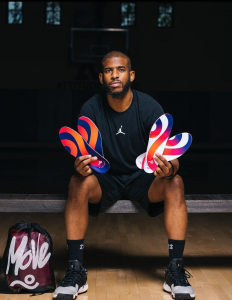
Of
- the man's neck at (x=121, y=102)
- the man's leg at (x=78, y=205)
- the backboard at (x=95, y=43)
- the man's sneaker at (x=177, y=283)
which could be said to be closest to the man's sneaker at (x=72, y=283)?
the man's leg at (x=78, y=205)

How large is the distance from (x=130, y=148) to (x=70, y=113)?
1083 centimetres

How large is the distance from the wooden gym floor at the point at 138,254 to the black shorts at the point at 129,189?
0.38 m

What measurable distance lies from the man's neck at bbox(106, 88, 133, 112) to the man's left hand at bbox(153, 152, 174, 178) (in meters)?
0.42

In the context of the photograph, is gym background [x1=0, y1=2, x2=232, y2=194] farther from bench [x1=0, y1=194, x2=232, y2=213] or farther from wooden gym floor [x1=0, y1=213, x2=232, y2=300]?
bench [x1=0, y1=194, x2=232, y2=213]

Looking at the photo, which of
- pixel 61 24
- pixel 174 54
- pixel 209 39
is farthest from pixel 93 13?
pixel 209 39

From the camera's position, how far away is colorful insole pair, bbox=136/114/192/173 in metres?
2.06

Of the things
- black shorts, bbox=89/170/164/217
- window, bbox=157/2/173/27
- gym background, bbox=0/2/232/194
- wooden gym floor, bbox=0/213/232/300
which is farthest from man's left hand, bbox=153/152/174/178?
window, bbox=157/2/173/27

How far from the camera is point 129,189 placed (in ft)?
7.48

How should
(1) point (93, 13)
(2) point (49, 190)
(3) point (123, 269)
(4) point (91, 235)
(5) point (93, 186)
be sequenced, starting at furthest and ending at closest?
(1) point (93, 13) < (2) point (49, 190) < (4) point (91, 235) < (3) point (123, 269) < (5) point (93, 186)

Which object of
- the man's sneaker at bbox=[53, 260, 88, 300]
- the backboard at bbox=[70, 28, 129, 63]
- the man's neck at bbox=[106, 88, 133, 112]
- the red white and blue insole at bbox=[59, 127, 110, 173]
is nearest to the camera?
the man's sneaker at bbox=[53, 260, 88, 300]

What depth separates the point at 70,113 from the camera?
12.9 metres

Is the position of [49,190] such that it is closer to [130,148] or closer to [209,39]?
[130,148]

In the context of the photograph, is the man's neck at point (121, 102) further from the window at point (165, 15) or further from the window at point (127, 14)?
the window at point (165, 15)

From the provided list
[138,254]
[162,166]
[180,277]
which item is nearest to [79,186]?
[162,166]
